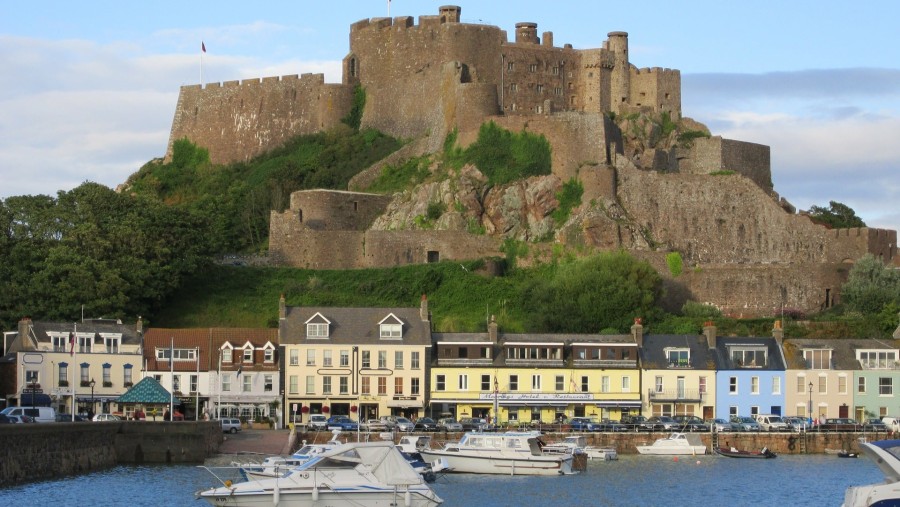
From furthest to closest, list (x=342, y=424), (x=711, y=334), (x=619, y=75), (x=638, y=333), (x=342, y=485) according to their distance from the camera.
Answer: (x=619, y=75)
(x=711, y=334)
(x=638, y=333)
(x=342, y=424)
(x=342, y=485)

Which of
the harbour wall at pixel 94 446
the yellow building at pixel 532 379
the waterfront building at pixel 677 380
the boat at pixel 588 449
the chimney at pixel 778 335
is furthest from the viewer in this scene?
the chimney at pixel 778 335

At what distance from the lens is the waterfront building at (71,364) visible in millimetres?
79188

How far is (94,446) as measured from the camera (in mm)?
64250

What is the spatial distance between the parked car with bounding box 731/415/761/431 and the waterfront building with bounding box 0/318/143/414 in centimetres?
2626

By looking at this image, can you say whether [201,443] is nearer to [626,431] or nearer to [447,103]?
[626,431]

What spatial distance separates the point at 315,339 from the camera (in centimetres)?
8112

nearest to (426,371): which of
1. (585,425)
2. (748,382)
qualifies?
(585,425)

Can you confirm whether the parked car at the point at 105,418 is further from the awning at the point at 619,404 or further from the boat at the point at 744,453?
the boat at the point at 744,453

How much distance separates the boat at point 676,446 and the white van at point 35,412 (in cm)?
2377

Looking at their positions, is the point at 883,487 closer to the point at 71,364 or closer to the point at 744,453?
the point at 744,453

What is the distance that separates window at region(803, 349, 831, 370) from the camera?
271ft

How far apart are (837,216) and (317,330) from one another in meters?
46.2

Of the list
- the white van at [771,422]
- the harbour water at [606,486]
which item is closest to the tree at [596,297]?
the white van at [771,422]

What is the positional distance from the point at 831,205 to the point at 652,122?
1812 centimetres
